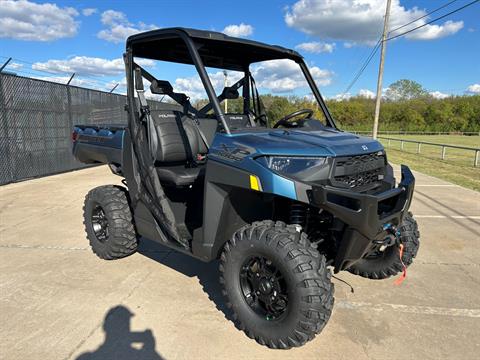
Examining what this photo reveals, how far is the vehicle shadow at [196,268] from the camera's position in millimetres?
3455

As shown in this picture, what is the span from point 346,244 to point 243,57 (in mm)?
2459

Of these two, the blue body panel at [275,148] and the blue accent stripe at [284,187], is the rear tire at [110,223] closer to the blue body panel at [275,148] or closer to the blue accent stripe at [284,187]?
the blue body panel at [275,148]

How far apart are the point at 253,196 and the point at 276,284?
72 cm

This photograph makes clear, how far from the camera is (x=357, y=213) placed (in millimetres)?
2482

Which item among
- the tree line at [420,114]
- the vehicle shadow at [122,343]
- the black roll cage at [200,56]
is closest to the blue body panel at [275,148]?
the black roll cage at [200,56]

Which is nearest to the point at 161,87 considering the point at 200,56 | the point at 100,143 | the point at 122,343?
the point at 200,56

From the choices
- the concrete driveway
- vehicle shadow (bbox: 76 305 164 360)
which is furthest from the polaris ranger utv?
vehicle shadow (bbox: 76 305 164 360)

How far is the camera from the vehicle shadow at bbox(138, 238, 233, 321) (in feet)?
11.3

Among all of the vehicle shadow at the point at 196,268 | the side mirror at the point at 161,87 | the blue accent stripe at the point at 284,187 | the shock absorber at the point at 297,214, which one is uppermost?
the side mirror at the point at 161,87

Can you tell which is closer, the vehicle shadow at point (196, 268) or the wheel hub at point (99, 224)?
the vehicle shadow at point (196, 268)

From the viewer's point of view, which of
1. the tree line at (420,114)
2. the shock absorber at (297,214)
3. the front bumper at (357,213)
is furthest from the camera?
the tree line at (420,114)

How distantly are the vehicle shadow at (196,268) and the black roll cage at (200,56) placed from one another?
5.01 ft

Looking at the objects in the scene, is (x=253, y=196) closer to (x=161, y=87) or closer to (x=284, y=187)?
(x=284, y=187)

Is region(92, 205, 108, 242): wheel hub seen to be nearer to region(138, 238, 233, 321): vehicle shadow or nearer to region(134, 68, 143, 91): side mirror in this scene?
region(138, 238, 233, 321): vehicle shadow
